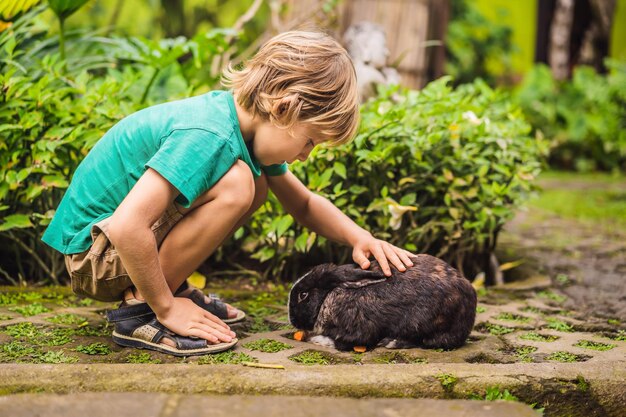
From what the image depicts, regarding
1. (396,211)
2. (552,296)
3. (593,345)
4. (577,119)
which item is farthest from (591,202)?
(593,345)

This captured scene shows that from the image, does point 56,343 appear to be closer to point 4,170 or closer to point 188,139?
point 188,139

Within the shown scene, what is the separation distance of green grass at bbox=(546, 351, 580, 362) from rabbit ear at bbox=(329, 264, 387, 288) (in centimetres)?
66

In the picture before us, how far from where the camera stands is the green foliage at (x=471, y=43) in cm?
1178

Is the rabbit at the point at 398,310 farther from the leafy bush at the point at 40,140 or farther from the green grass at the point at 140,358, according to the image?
the leafy bush at the point at 40,140

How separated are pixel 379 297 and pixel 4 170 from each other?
1874 millimetres

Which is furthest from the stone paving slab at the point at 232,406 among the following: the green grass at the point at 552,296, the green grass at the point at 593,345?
the green grass at the point at 552,296

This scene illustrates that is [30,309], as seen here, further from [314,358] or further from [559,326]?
[559,326]

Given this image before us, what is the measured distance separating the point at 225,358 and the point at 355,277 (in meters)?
0.59

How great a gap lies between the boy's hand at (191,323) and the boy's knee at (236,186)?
1.38 ft

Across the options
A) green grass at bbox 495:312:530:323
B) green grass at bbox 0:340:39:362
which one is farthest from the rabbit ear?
green grass at bbox 0:340:39:362

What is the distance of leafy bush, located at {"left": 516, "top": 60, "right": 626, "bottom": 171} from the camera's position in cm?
943

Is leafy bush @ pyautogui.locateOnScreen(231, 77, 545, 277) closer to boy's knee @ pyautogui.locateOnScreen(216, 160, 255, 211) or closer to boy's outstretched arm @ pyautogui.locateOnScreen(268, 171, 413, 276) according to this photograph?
boy's outstretched arm @ pyautogui.locateOnScreen(268, 171, 413, 276)

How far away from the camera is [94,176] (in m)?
2.72

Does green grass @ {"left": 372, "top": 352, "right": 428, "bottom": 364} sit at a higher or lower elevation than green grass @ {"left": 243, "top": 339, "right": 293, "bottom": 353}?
lower
